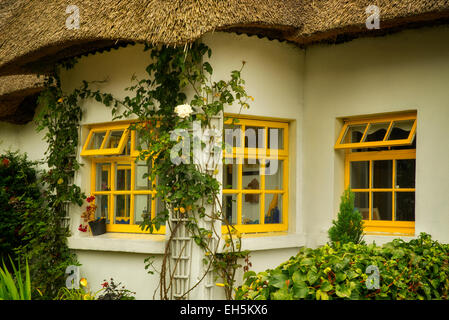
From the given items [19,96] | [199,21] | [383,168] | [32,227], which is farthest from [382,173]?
[19,96]

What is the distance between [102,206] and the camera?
6980 mm

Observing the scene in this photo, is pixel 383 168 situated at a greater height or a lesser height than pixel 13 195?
greater

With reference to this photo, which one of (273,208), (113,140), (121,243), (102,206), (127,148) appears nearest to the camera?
(121,243)

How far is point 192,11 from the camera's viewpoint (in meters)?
5.36

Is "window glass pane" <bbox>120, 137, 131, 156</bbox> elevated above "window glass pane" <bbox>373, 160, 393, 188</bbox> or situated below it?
above

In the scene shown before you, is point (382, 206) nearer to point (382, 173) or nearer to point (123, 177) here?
point (382, 173)

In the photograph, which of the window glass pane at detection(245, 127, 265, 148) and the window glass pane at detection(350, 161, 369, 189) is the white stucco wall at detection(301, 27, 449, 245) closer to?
the window glass pane at detection(350, 161, 369, 189)

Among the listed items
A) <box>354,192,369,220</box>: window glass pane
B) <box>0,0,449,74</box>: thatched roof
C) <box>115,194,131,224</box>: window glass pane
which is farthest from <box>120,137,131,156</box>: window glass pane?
<box>354,192,369,220</box>: window glass pane

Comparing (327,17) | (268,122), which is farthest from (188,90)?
(327,17)

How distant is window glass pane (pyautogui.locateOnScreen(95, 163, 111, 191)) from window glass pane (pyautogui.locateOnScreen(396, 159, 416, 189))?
138 inches

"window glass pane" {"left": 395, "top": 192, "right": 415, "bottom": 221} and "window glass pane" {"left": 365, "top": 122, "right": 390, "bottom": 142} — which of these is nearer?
"window glass pane" {"left": 395, "top": 192, "right": 415, "bottom": 221}

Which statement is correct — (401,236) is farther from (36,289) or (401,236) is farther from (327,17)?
(36,289)

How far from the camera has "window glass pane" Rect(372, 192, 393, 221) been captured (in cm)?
597

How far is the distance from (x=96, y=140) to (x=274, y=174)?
2371 millimetres
